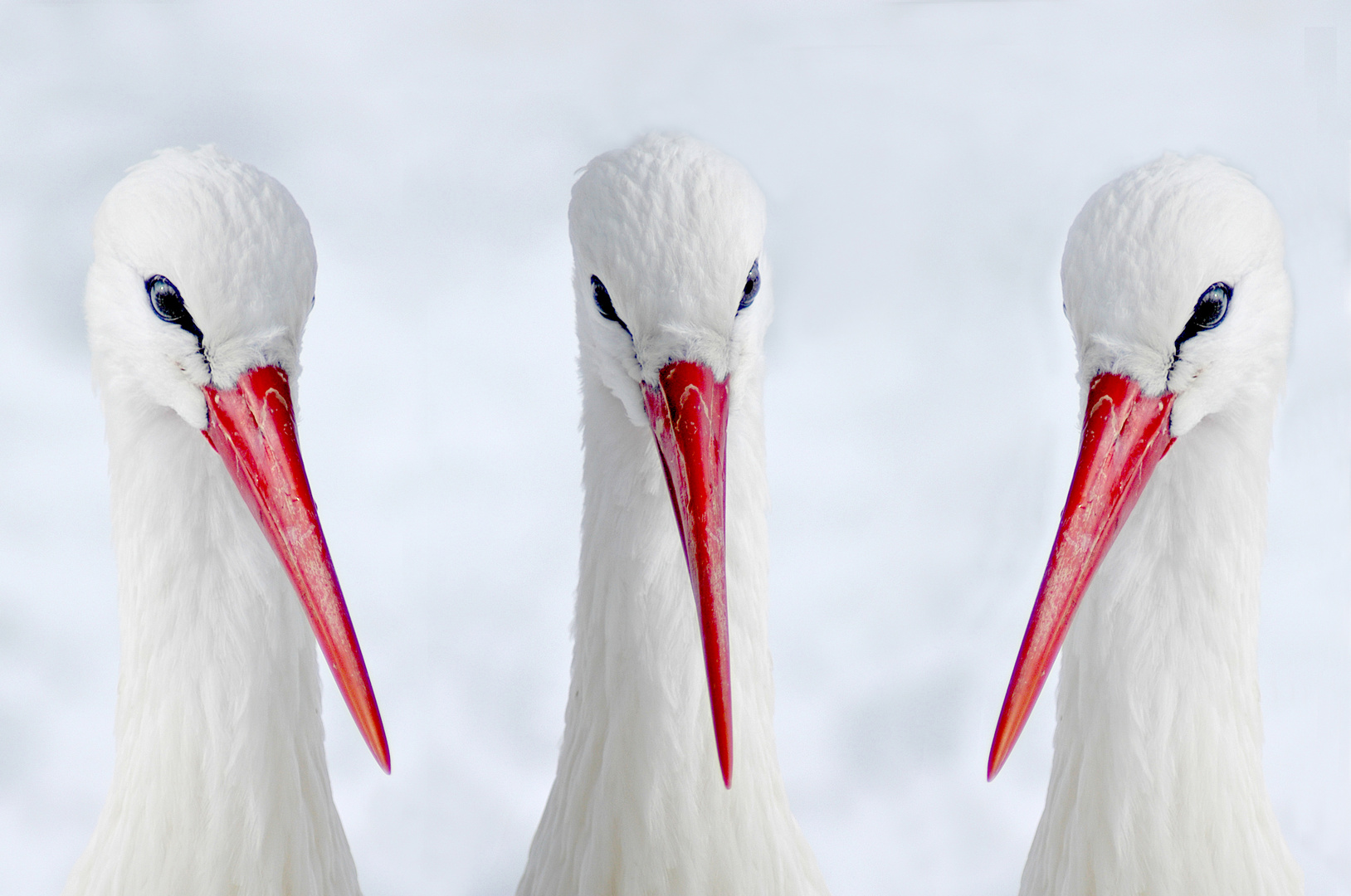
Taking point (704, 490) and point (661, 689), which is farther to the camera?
point (661, 689)

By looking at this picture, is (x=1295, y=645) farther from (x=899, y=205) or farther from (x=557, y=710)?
(x=557, y=710)

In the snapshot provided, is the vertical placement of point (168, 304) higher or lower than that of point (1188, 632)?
higher

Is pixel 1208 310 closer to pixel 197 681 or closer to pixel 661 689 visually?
pixel 661 689

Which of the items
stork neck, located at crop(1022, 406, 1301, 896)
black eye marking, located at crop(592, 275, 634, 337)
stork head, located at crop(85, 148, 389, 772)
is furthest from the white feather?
stork head, located at crop(85, 148, 389, 772)

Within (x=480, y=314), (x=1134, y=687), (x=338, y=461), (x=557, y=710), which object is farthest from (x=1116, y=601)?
(x=338, y=461)

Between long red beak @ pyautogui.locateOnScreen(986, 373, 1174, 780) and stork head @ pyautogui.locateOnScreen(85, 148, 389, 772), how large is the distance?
56cm

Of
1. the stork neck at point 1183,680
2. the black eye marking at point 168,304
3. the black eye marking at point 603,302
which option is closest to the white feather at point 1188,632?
the stork neck at point 1183,680

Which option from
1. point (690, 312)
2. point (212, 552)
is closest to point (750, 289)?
point (690, 312)

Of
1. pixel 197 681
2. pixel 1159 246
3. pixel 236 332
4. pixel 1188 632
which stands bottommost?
pixel 197 681

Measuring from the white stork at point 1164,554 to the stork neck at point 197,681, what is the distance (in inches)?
26.4

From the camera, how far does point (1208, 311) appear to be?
1.12 m

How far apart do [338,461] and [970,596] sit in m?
0.85

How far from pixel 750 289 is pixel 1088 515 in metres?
0.36

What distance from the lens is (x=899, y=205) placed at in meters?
1.66
